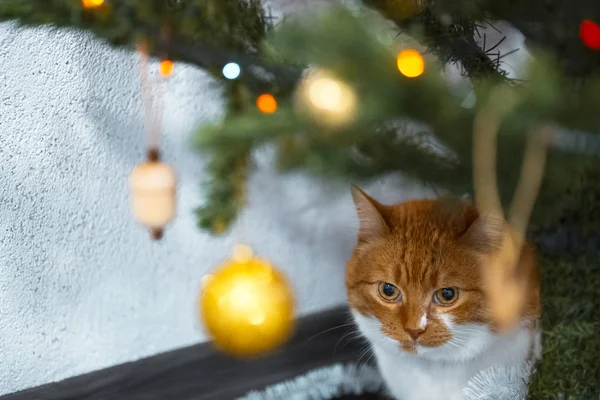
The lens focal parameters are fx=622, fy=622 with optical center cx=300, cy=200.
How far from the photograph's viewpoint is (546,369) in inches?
22.3

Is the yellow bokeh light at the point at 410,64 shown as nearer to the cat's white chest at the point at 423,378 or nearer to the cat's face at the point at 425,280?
the cat's face at the point at 425,280

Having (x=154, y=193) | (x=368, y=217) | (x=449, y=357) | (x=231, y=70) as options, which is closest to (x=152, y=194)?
(x=154, y=193)

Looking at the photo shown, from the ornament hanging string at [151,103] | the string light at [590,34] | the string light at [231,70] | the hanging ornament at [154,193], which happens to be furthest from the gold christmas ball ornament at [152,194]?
the string light at [590,34]

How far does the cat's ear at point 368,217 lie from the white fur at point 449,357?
0.10m

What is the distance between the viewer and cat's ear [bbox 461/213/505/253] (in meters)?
0.61

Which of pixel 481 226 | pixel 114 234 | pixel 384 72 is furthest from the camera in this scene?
pixel 114 234

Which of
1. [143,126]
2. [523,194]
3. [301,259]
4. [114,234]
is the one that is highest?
[523,194]

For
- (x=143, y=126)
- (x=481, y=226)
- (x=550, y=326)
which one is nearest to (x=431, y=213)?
(x=481, y=226)

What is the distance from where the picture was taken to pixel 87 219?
871 millimetres

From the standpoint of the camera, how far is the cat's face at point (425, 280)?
66cm

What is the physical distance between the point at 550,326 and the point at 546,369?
0.13 feet

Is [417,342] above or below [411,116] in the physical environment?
below

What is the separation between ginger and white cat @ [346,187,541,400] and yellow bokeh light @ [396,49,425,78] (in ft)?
0.78

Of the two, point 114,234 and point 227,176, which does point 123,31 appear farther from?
point 114,234
